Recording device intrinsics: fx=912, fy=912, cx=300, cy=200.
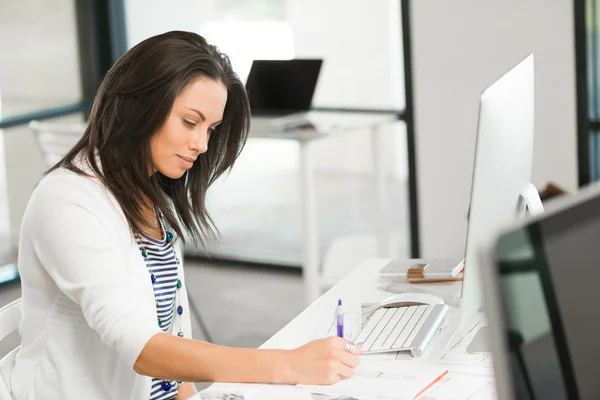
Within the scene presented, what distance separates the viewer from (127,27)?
14.9 feet

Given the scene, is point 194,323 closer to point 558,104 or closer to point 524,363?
point 558,104

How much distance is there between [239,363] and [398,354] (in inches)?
11.2

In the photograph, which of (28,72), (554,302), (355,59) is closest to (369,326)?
(554,302)

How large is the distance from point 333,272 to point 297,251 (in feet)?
1.74

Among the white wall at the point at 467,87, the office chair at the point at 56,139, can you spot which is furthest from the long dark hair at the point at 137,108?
the white wall at the point at 467,87

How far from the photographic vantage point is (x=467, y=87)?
11.7ft

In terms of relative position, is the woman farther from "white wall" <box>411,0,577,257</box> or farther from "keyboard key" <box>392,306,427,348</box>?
"white wall" <box>411,0,577,257</box>

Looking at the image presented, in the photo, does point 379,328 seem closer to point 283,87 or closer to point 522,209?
point 522,209

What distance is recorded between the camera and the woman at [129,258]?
138cm

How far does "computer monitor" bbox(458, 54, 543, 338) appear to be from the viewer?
1.30m

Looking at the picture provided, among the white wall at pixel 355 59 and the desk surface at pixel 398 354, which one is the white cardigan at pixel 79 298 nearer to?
the desk surface at pixel 398 354

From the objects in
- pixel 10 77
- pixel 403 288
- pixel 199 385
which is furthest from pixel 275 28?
pixel 403 288

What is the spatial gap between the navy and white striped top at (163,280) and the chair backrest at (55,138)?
5.85ft

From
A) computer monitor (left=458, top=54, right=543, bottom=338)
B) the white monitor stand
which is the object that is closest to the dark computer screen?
computer monitor (left=458, top=54, right=543, bottom=338)
